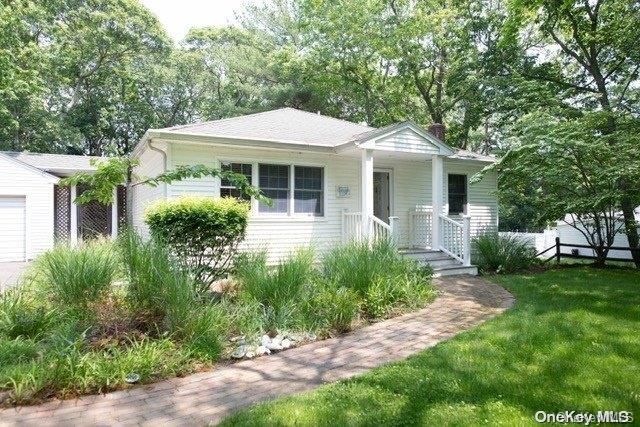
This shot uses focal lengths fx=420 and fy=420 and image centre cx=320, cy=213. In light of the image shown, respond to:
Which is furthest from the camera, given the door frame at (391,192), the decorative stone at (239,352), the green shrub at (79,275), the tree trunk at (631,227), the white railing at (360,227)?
the door frame at (391,192)

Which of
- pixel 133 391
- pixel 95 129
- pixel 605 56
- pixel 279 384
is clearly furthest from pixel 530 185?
pixel 95 129

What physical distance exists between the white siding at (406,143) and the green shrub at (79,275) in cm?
649

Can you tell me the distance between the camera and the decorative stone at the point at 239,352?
448 cm

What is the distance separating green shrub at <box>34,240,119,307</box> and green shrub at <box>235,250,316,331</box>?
1.73 meters

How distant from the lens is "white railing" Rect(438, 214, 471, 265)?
1034 cm

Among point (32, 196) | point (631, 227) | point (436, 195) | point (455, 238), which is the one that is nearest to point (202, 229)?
point (436, 195)

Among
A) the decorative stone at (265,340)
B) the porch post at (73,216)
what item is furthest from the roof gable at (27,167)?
the decorative stone at (265,340)

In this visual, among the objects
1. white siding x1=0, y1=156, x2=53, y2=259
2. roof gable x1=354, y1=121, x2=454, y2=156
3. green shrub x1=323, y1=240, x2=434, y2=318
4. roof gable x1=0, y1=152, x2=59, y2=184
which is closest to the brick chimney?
roof gable x1=354, y1=121, x2=454, y2=156

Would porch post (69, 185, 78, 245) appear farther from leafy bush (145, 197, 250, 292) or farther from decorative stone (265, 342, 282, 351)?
decorative stone (265, 342, 282, 351)

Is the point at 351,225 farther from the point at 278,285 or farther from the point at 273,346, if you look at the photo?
the point at 273,346

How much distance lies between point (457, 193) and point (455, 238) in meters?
2.92

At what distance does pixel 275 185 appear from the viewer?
402 inches

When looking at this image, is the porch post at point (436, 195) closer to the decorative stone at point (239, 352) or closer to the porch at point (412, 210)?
the porch at point (412, 210)

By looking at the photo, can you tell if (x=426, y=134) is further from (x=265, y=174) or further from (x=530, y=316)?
(x=530, y=316)
